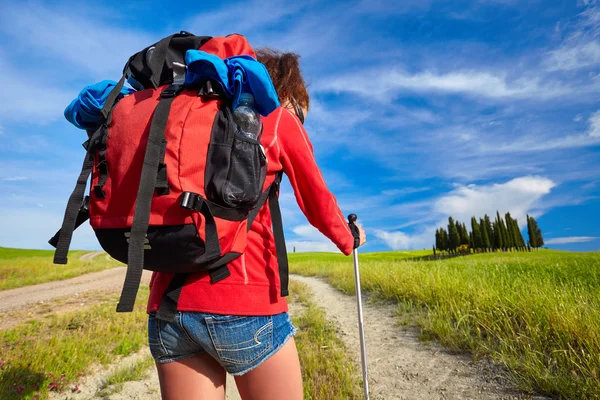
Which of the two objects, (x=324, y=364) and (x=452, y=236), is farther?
(x=452, y=236)

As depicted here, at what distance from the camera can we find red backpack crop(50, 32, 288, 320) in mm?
1431

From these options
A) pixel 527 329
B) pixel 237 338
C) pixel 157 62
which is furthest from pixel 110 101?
pixel 527 329

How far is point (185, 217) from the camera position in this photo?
1.42 metres

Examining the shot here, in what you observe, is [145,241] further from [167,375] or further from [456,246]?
[456,246]

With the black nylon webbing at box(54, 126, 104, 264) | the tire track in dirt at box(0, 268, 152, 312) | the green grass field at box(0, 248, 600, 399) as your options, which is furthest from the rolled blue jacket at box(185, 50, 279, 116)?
the tire track in dirt at box(0, 268, 152, 312)

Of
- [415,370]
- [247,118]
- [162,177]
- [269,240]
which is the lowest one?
[415,370]

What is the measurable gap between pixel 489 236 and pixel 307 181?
61541 mm

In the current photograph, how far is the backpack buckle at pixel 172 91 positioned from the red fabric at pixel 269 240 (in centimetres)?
41

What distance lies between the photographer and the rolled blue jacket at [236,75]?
1.47m

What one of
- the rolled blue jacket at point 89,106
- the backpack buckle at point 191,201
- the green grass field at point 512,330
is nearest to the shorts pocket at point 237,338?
the backpack buckle at point 191,201

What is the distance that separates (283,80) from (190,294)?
4.06 feet

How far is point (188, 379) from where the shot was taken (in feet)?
5.61

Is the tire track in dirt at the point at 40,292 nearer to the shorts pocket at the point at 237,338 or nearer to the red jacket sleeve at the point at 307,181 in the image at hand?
the shorts pocket at the point at 237,338

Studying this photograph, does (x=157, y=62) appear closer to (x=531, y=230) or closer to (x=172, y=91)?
(x=172, y=91)
